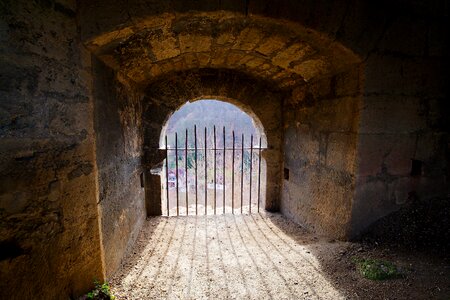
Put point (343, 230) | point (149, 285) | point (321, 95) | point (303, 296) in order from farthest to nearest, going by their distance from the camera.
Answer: point (321, 95), point (343, 230), point (149, 285), point (303, 296)

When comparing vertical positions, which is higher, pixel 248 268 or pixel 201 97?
pixel 201 97

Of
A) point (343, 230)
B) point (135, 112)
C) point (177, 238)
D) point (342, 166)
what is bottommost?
point (177, 238)

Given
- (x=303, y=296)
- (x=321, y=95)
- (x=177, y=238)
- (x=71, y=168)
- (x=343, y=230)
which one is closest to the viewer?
(x=71, y=168)

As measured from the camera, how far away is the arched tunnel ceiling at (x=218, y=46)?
1.67 meters

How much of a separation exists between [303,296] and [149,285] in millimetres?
1192

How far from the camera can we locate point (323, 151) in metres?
2.52

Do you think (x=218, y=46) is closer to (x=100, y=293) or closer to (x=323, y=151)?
(x=323, y=151)

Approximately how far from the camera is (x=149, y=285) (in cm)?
185

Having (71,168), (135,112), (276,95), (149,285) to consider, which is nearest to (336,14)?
(276,95)

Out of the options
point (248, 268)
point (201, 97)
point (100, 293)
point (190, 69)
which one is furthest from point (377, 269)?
point (190, 69)

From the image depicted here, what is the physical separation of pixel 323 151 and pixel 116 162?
6.93ft

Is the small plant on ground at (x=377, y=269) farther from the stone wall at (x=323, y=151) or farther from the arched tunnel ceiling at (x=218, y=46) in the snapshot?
the arched tunnel ceiling at (x=218, y=46)

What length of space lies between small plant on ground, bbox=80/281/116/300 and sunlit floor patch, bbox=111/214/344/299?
79 mm

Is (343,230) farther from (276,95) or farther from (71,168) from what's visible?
(71,168)
